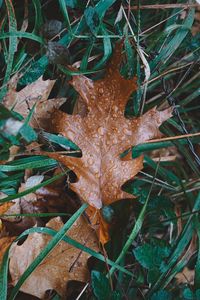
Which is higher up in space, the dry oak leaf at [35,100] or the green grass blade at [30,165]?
the dry oak leaf at [35,100]

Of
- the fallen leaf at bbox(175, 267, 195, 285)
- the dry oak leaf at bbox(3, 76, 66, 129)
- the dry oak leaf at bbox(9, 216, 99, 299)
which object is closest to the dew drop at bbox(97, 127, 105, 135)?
the dry oak leaf at bbox(3, 76, 66, 129)

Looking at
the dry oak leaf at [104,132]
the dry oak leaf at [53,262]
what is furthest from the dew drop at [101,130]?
the dry oak leaf at [53,262]

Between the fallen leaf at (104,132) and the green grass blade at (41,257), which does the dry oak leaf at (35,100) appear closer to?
the fallen leaf at (104,132)

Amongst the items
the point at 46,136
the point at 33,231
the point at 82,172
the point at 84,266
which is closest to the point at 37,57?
the point at 46,136

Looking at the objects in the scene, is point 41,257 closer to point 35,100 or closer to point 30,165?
point 30,165

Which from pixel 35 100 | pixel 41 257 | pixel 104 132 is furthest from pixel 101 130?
pixel 41 257

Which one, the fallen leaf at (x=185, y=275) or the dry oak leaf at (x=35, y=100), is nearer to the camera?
the dry oak leaf at (x=35, y=100)

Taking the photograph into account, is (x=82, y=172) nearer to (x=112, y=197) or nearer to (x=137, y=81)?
(x=112, y=197)
